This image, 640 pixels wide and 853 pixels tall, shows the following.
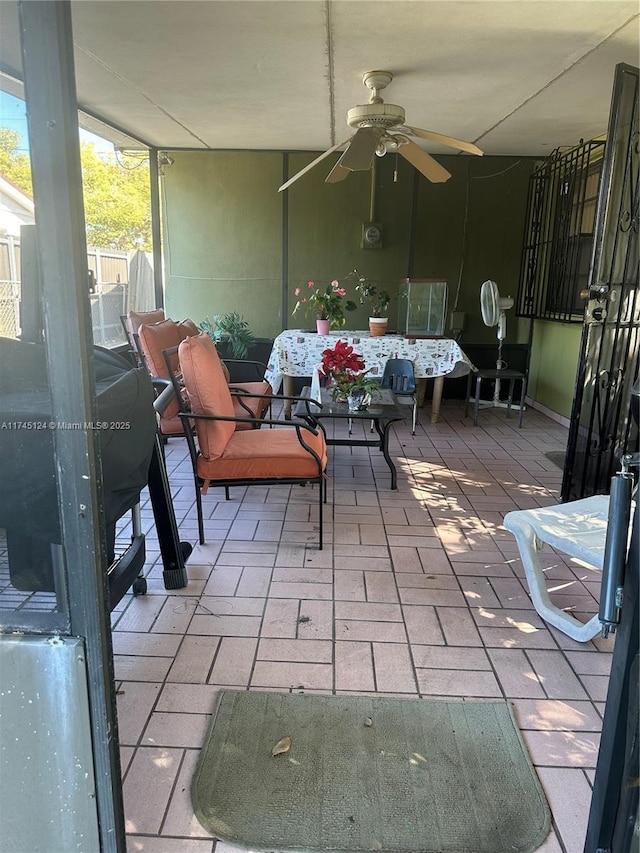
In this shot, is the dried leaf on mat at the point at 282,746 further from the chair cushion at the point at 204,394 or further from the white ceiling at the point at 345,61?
the white ceiling at the point at 345,61

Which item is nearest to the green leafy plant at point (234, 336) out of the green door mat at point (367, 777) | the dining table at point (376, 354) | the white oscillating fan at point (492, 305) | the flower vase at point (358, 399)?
the dining table at point (376, 354)

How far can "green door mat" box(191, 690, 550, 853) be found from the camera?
1.33 meters

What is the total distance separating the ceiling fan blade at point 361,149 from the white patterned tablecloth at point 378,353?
1.79 metres

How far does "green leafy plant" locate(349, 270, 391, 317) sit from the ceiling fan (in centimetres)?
182

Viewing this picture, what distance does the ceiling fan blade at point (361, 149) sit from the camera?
331 centimetres

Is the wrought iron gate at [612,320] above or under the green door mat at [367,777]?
above

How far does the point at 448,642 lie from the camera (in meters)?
2.04

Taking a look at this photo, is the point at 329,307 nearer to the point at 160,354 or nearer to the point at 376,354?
the point at 376,354

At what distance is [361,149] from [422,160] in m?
0.51

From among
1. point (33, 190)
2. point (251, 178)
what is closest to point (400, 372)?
point (251, 178)

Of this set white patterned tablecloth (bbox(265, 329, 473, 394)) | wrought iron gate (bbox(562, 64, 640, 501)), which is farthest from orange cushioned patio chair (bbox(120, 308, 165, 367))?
wrought iron gate (bbox(562, 64, 640, 501))

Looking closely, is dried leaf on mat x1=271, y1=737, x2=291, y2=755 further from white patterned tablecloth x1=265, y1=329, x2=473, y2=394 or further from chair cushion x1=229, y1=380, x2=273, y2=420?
white patterned tablecloth x1=265, y1=329, x2=473, y2=394

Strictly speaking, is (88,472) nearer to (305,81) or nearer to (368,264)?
(305,81)

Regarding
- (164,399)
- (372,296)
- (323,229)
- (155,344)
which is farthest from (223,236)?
(164,399)
